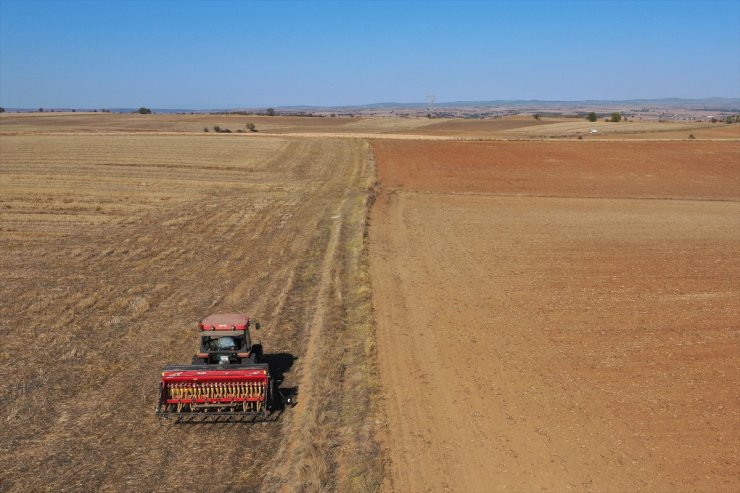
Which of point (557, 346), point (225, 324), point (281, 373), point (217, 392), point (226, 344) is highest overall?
point (225, 324)

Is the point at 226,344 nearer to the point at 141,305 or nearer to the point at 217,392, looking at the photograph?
the point at 217,392

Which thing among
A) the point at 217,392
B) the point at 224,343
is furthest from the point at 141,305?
the point at 217,392

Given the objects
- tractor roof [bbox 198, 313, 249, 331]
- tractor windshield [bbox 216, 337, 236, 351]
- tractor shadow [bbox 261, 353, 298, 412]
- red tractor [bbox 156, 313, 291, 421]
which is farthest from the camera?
tractor windshield [bbox 216, 337, 236, 351]

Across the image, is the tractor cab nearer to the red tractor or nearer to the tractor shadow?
the red tractor

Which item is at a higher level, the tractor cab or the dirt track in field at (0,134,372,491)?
the tractor cab

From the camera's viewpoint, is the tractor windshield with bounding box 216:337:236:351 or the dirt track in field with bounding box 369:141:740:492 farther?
the tractor windshield with bounding box 216:337:236:351

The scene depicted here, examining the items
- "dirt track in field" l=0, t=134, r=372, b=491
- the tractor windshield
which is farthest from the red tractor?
the tractor windshield

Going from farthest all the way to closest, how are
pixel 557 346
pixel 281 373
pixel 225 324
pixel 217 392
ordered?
pixel 557 346, pixel 281 373, pixel 225 324, pixel 217 392
